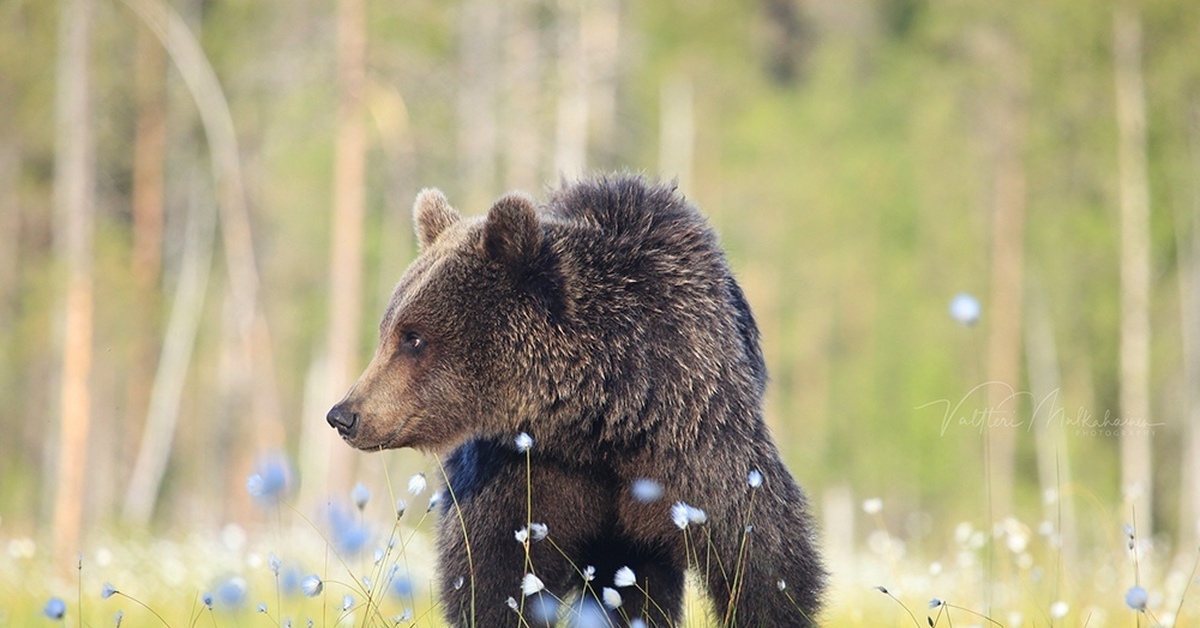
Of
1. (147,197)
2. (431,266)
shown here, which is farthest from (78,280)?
(431,266)

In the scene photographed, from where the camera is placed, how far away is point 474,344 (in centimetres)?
429

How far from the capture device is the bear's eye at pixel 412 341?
4277 mm

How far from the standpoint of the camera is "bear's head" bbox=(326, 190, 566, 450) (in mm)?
4234

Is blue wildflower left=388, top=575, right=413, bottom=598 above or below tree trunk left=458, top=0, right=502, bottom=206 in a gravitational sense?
below

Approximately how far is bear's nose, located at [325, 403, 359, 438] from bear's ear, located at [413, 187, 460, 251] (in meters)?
0.98

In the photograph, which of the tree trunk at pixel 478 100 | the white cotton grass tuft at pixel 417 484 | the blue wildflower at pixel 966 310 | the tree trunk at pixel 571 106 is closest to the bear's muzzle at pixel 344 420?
the white cotton grass tuft at pixel 417 484

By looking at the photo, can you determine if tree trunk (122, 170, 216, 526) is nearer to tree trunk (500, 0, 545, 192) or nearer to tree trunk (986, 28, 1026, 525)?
tree trunk (500, 0, 545, 192)

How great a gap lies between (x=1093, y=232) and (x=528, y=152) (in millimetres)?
11714

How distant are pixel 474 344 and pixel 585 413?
0.45 metres

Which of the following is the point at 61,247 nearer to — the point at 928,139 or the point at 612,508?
the point at 928,139

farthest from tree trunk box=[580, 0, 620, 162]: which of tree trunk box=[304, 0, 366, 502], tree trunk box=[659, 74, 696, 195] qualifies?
tree trunk box=[659, 74, 696, 195]

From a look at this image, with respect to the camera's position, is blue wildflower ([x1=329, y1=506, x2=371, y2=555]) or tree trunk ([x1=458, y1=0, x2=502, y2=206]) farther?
tree trunk ([x1=458, y1=0, x2=502, y2=206])

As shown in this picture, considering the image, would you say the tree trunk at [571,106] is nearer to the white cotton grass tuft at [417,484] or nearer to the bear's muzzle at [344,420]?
the bear's muzzle at [344,420]

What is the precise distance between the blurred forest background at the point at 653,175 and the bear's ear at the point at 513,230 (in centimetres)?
1227
